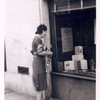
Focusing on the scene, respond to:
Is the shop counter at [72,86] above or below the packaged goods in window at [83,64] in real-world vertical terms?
below

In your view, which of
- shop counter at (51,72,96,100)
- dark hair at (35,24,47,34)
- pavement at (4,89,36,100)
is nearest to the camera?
shop counter at (51,72,96,100)

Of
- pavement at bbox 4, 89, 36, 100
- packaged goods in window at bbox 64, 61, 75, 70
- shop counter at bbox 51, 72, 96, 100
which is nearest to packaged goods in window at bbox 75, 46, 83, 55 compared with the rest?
packaged goods in window at bbox 64, 61, 75, 70

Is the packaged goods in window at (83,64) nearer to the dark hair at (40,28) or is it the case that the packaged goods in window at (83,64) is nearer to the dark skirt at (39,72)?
the dark skirt at (39,72)

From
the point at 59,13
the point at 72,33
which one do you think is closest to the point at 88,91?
the point at 72,33

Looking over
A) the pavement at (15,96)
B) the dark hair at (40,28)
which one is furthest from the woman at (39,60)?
the pavement at (15,96)

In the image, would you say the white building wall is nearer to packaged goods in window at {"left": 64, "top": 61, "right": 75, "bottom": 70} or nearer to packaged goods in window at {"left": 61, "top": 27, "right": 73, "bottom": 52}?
packaged goods in window at {"left": 61, "top": 27, "right": 73, "bottom": 52}

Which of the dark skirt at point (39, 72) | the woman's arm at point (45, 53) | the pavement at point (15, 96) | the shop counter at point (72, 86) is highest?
the woman's arm at point (45, 53)

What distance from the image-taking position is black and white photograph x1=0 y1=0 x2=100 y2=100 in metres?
5.23

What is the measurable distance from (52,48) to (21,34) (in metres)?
0.95

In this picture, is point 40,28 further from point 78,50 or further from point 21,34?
point 78,50

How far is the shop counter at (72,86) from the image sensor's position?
517 cm

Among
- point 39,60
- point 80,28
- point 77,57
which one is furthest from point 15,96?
point 80,28

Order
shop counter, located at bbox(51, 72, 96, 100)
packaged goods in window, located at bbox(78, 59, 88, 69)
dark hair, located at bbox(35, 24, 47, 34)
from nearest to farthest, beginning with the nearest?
shop counter, located at bbox(51, 72, 96, 100)
dark hair, located at bbox(35, 24, 47, 34)
packaged goods in window, located at bbox(78, 59, 88, 69)

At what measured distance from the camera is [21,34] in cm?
598
